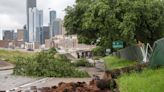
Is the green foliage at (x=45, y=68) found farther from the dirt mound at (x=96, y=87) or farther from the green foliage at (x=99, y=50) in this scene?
the green foliage at (x=99, y=50)

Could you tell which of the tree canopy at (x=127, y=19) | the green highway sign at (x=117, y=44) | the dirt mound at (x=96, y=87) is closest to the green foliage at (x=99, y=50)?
the green highway sign at (x=117, y=44)

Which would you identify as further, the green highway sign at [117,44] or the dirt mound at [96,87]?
the green highway sign at [117,44]

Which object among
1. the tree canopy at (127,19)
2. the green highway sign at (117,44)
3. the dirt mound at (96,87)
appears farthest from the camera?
the green highway sign at (117,44)

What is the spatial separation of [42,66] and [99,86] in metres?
18.6

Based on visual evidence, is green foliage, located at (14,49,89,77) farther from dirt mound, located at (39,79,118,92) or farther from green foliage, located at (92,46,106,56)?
green foliage, located at (92,46,106,56)

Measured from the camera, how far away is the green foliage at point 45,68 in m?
34.1

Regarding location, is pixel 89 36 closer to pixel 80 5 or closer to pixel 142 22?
pixel 80 5

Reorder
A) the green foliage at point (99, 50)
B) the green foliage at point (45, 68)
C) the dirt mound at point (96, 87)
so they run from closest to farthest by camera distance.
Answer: the dirt mound at point (96, 87) < the green foliage at point (45, 68) < the green foliage at point (99, 50)

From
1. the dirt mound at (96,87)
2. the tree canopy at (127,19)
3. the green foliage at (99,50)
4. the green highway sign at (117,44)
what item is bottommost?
the green foliage at (99,50)

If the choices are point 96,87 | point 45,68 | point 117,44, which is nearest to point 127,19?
point 45,68

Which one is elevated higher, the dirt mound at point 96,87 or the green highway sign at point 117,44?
the green highway sign at point 117,44

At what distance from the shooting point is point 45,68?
34.8 m

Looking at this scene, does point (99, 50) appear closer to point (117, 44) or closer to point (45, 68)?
point (117, 44)

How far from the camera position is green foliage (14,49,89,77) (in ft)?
112
